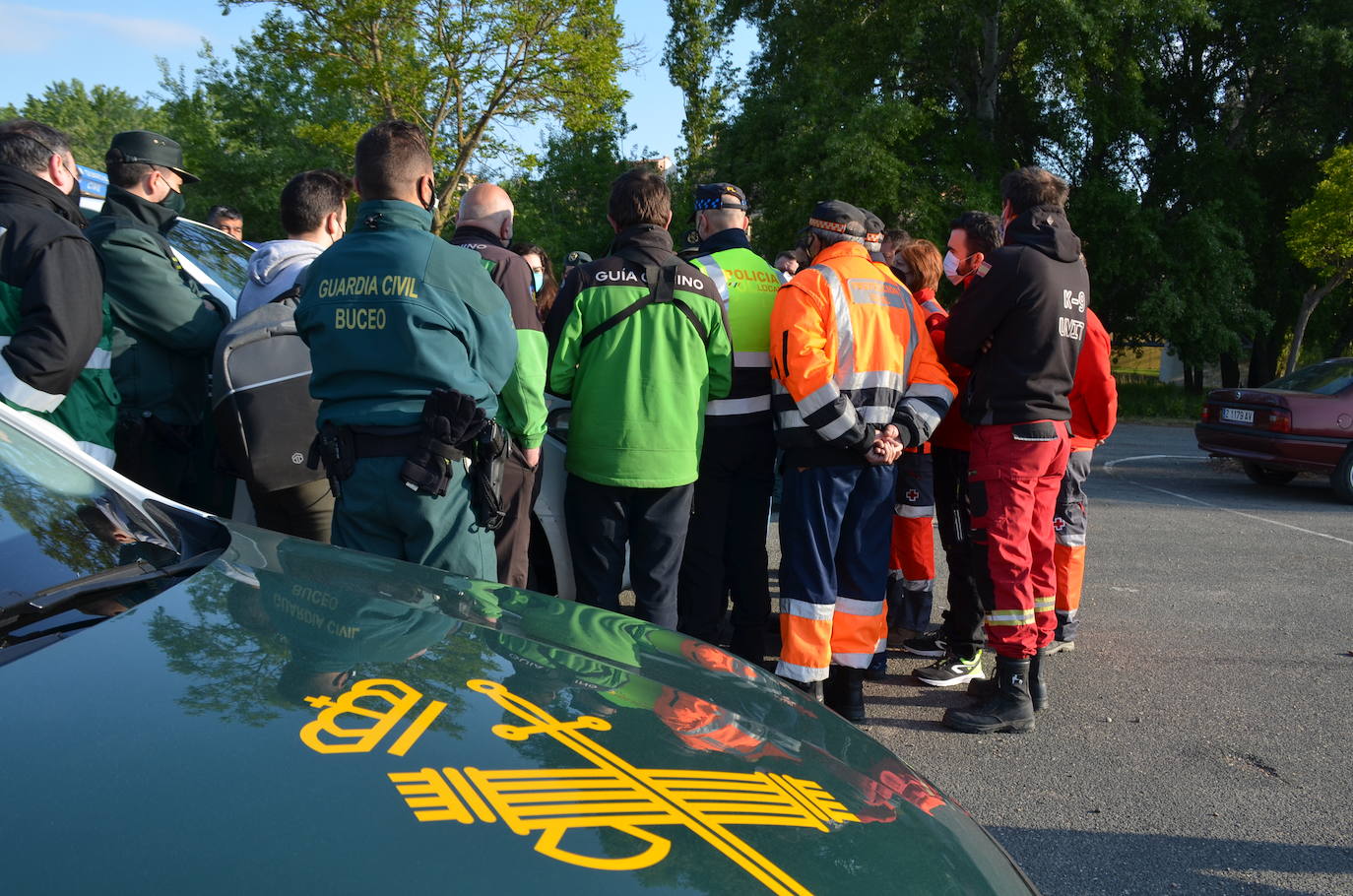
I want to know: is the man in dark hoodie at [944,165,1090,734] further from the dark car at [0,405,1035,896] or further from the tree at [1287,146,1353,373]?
the tree at [1287,146,1353,373]

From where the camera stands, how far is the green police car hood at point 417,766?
122cm

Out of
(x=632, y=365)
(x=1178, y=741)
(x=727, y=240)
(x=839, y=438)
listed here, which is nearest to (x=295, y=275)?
(x=632, y=365)

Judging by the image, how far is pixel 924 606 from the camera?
5.18 meters

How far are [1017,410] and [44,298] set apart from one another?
11.5 feet

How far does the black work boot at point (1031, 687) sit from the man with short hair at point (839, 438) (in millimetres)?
497

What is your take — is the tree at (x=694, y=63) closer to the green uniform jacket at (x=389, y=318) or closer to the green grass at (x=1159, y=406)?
the green grass at (x=1159, y=406)

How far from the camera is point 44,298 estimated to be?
11.0ft

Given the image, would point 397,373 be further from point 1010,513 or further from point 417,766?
point 1010,513

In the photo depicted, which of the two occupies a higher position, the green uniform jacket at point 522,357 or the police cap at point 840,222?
the police cap at point 840,222

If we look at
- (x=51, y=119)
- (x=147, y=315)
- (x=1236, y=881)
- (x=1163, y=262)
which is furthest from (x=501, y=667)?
(x=51, y=119)

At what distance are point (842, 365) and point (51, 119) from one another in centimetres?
5503

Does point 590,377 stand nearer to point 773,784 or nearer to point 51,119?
point 773,784

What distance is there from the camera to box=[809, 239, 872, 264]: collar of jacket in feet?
13.4

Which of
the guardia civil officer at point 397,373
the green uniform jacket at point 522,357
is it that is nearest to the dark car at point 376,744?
the guardia civil officer at point 397,373
